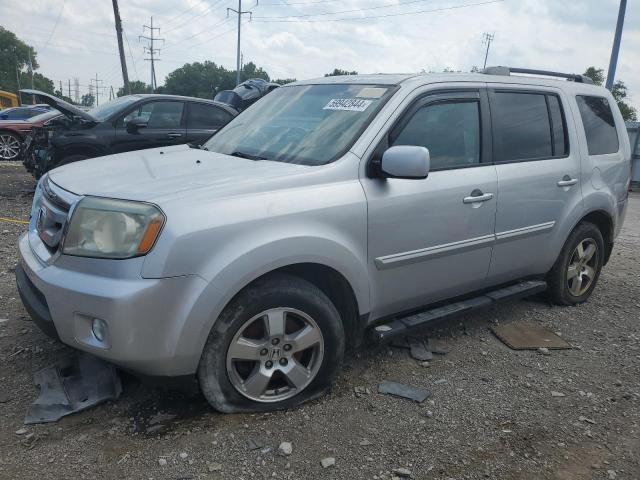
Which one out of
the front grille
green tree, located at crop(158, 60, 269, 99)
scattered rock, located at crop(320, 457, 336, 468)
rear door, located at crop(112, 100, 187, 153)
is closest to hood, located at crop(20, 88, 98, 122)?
rear door, located at crop(112, 100, 187, 153)

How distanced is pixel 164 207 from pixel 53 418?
1210mm

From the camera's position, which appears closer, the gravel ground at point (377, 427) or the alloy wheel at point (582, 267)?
the gravel ground at point (377, 427)

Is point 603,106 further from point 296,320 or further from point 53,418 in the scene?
point 53,418

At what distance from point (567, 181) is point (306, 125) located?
2.07 metres

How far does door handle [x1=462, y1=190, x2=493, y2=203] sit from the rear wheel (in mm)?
13089

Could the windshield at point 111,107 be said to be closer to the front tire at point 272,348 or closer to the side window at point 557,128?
the side window at point 557,128

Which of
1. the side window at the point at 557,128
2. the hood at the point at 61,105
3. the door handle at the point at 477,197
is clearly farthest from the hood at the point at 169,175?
the hood at the point at 61,105

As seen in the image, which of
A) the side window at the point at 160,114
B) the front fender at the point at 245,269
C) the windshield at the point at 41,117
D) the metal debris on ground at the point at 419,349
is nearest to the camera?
the front fender at the point at 245,269

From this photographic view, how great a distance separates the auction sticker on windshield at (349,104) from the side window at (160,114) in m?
5.47

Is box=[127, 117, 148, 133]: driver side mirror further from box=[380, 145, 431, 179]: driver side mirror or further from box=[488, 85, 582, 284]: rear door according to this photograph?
box=[380, 145, 431, 179]: driver side mirror

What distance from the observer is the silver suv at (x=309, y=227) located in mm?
2336

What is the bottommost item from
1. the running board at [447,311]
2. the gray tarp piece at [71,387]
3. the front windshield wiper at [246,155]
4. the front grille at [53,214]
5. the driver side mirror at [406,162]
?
the gray tarp piece at [71,387]

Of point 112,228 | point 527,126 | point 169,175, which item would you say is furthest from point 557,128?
point 112,228

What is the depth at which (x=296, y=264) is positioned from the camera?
2699 mm
